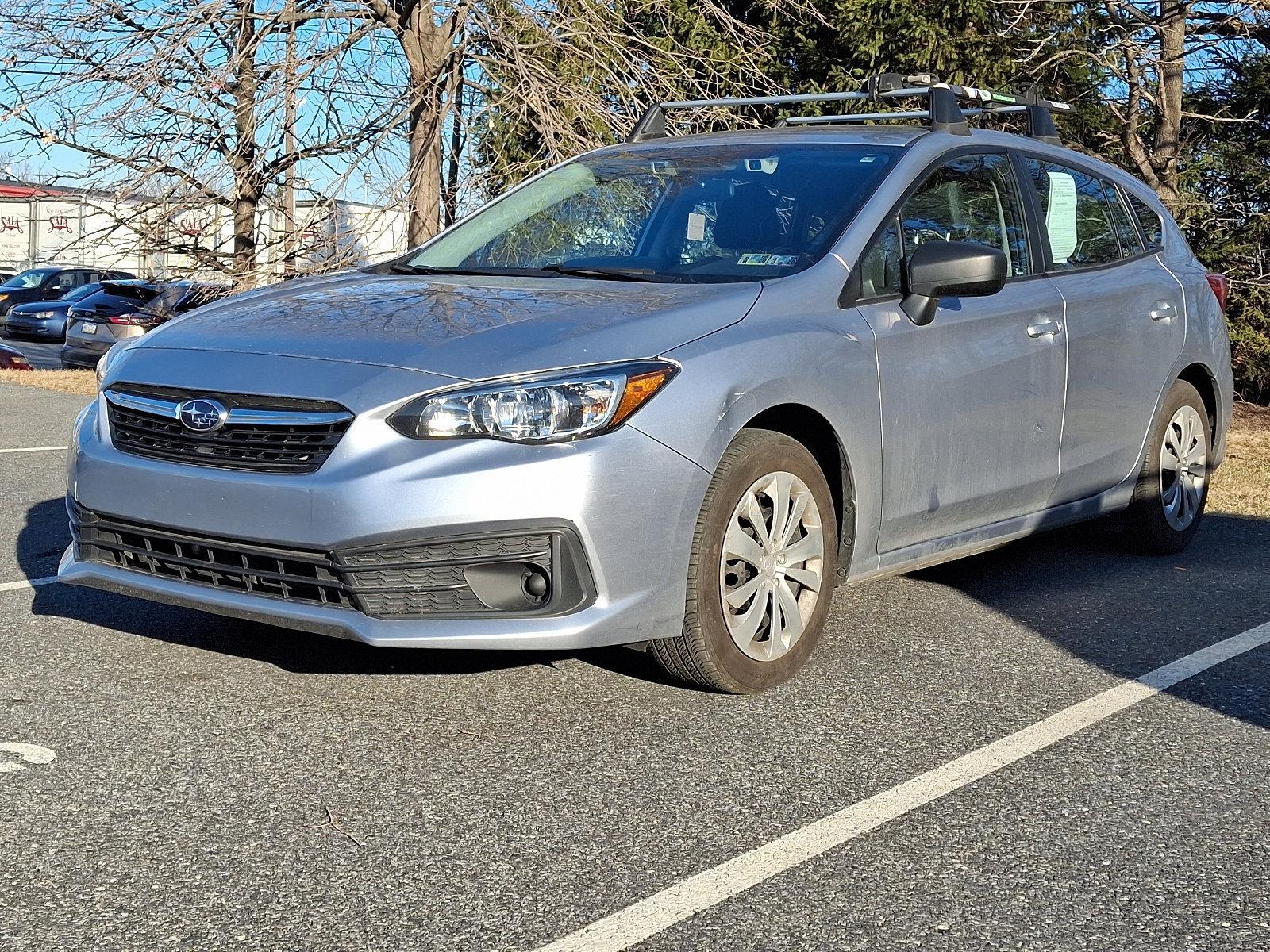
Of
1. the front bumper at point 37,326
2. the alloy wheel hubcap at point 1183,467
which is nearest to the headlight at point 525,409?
the alloy wheel hubcap at point 1183,467

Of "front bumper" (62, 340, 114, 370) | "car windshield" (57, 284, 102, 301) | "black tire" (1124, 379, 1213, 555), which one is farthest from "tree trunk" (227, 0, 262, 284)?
"car windshield" (57, 284, 102, 301)

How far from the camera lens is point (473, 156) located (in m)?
14.4

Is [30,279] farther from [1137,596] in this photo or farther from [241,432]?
[241,432]

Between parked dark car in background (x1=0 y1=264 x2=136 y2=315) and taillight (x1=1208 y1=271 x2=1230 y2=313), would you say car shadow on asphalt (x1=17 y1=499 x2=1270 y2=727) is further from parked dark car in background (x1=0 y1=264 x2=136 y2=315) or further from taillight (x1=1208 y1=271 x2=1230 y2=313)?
parked dark car in background (x1=0 y1=264 x2=136 y2=315)

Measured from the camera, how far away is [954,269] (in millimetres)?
4859

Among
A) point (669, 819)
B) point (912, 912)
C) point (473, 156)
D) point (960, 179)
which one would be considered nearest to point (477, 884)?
point (669, 819)

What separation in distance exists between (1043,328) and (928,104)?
1391 mm

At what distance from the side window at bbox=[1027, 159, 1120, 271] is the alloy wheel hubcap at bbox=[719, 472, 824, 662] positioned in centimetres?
199

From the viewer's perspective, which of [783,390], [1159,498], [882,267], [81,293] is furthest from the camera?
[81,293]

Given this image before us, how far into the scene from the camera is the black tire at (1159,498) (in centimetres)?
646

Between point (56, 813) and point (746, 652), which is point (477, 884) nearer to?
point (56, 813)

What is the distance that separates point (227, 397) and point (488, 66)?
1025cm

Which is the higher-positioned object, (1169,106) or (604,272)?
(1169,106)

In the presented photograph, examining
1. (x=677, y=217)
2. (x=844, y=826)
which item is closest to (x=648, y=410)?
(x=844, y=826)
